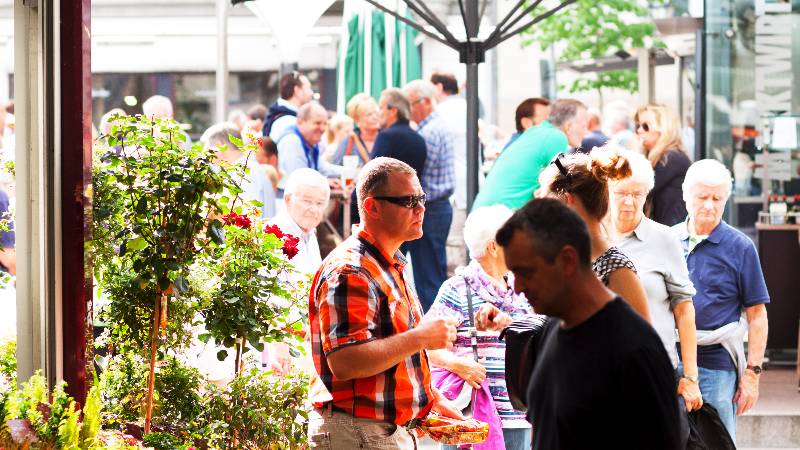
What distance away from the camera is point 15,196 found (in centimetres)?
523

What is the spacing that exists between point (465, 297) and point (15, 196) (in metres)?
2.03

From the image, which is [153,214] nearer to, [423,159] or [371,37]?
[423,159]

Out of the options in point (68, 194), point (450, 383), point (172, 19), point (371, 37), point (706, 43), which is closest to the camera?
point (68, 194)

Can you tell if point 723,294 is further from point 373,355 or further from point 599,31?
point 599,31

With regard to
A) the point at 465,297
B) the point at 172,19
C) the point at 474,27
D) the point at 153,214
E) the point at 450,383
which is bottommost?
the point at 450,383

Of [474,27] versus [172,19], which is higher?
[172,19]

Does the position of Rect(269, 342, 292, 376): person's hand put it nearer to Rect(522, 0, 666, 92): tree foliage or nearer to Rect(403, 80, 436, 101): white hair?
Rect(403, 80, 436, 101): white hair

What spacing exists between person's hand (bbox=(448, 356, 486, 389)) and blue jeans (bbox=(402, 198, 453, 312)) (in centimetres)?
491

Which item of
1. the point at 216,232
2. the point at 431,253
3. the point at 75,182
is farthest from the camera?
the point at 431,253

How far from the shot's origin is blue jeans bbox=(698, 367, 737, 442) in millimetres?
6035

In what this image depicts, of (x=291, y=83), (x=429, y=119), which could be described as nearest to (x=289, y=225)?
(x=429, y=119)

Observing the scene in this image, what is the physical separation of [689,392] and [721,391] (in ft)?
1.47

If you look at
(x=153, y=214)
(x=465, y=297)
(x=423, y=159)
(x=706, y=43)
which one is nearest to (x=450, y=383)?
(x=465, y=297)

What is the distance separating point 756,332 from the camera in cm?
632
